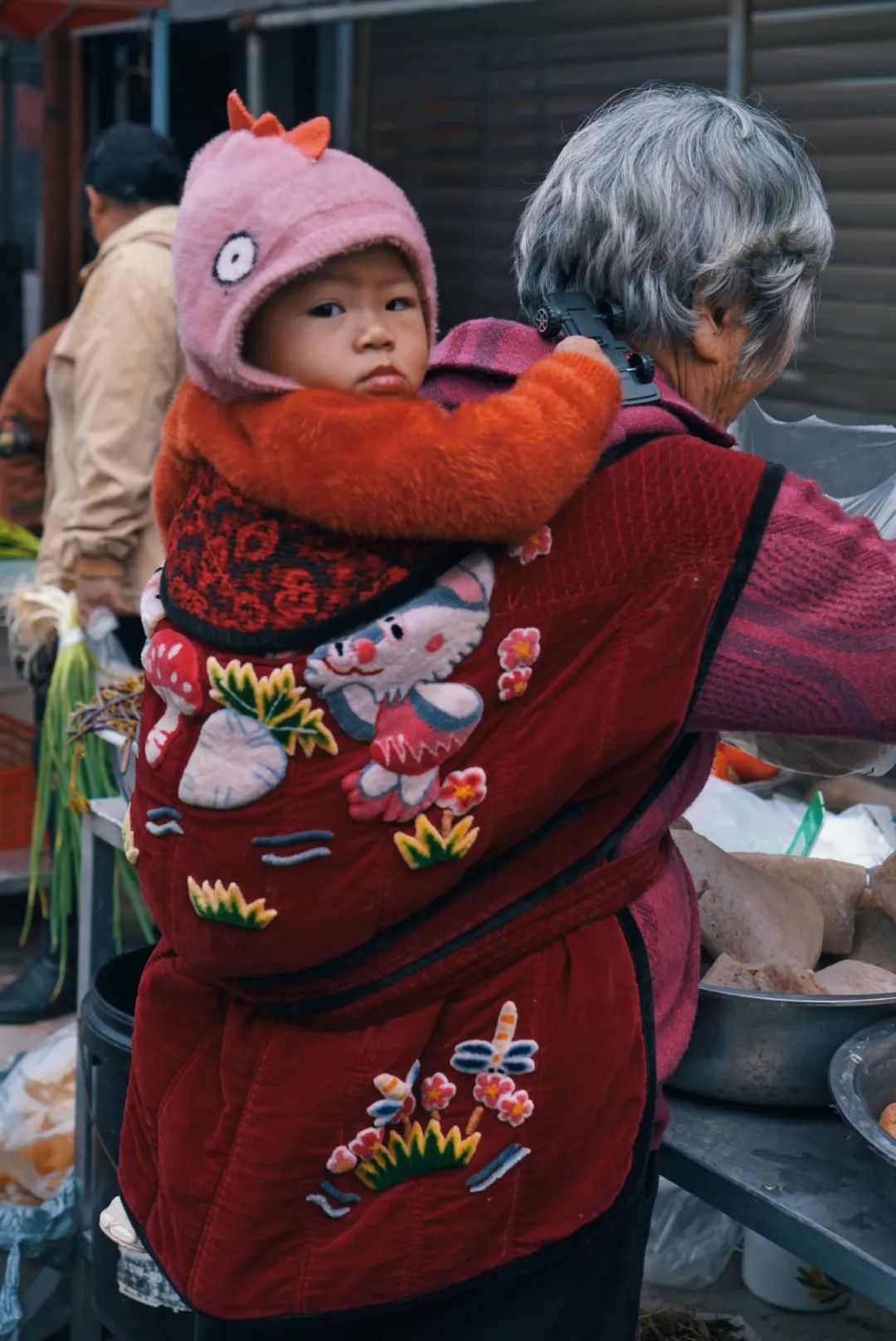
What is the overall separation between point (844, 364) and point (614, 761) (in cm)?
255

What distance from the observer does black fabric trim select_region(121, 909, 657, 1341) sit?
1378mm

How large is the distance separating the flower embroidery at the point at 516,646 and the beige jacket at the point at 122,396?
254cm

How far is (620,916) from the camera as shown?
4.59ft

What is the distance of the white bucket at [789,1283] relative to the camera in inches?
110

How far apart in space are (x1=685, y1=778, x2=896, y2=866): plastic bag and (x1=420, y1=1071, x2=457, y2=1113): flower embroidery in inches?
40.5

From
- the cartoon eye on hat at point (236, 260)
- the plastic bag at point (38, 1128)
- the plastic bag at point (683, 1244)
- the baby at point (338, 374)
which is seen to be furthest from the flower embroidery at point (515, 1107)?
the plastic bag at point (38, 1128)

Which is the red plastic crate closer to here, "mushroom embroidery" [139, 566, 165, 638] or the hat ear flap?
"mushroom embroidery" [139, 566, 165, 638]

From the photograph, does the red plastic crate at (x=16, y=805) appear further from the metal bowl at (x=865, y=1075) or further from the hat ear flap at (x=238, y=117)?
the hat ear flap at (x=238, y=117)

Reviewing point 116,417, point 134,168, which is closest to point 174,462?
point 116,417

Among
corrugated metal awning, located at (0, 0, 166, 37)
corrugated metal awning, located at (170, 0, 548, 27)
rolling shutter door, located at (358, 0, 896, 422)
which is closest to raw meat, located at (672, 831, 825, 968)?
rolling shutter door, located at (358, 0, 896, 422)

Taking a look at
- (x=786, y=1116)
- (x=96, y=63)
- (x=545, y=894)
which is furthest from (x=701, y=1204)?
(x=96, y=63)

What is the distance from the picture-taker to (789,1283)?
2.82 m

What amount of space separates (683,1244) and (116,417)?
222 centimetres

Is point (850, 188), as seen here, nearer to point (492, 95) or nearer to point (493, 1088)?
point (492, 95)
